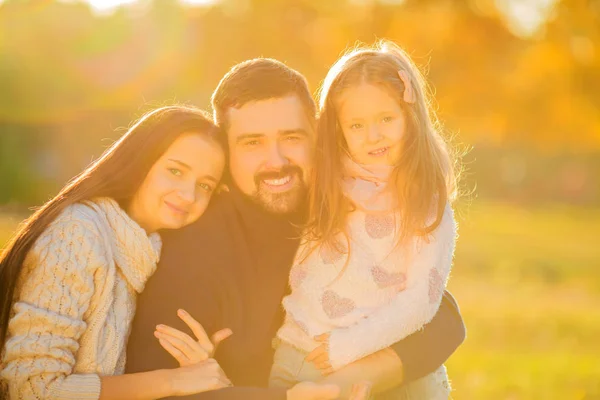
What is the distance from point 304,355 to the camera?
4039mm

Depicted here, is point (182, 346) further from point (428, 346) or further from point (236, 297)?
point (428, 346)

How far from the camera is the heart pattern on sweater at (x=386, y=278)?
3990 mm

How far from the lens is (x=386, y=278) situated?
157 inches

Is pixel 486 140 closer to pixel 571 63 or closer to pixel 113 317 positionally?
pixel 571 63

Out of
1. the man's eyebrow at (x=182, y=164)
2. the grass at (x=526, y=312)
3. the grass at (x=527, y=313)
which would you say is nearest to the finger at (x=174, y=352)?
the man's eyebrow at (x=182, y=164)

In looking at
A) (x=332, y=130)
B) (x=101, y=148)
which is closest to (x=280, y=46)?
(x=101, y=148)

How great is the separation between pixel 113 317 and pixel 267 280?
795mm

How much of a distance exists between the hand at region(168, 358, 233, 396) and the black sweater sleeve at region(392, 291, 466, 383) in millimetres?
873

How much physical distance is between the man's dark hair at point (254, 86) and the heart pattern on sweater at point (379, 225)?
71 centimetres

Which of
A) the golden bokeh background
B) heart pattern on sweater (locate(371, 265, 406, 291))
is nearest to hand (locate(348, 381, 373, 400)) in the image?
heart pattern on sweater (locate(371, 265, 406, 291))

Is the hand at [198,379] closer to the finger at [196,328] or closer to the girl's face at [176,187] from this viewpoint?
the finger at [196,328]

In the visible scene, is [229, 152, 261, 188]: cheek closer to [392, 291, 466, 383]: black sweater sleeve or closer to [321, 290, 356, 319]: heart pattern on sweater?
[321, 290, 356, 319]: heart pattern on sweater

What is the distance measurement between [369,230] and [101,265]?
1.33 m

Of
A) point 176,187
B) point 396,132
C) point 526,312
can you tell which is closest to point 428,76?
point 526,312
